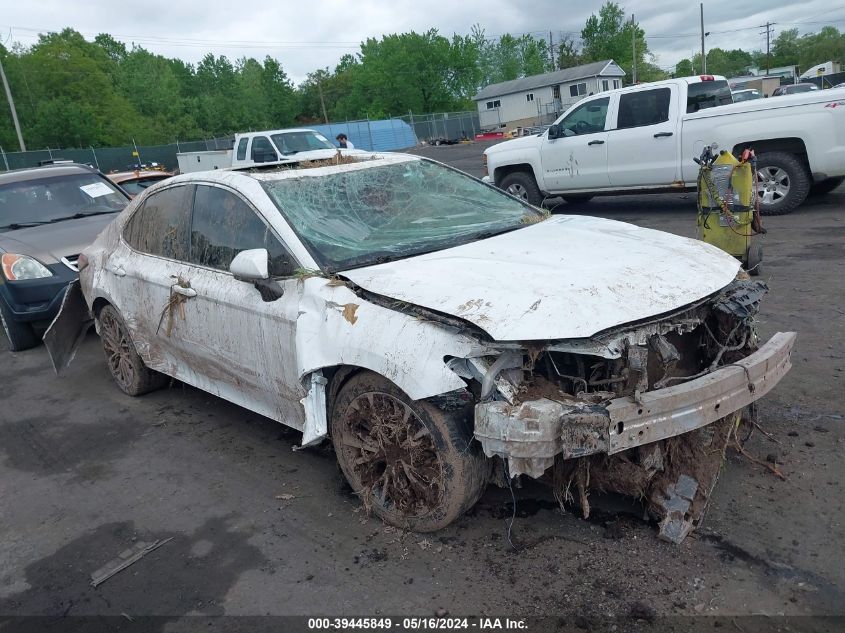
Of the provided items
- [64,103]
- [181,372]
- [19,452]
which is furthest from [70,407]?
[64,103]

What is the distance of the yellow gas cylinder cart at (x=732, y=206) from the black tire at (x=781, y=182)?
8.83ft

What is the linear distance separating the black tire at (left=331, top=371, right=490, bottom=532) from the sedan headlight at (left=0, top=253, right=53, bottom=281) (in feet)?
16.3

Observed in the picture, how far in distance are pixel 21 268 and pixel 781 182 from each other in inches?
376

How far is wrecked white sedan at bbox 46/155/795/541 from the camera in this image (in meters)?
2.80

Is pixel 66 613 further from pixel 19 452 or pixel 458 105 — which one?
pixel 458 105

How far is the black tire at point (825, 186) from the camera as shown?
10219mm

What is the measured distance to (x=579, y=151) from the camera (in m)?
10.8

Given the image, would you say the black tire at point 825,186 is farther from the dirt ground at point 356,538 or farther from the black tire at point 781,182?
the dirt ground at point 356,538

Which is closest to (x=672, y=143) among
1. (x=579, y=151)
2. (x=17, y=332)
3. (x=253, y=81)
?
(x=579, y=151)

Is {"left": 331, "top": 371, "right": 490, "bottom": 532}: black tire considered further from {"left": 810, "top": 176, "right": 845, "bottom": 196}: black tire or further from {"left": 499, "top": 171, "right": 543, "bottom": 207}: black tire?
{"left": 810, "top": 176, "right": 845, "bottom": 196}: black tire

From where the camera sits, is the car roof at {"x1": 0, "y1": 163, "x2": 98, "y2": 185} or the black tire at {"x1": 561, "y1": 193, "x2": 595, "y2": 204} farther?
the black tire at {"x1": 561, "y1": 193, "x2": 595, "y2": 204}

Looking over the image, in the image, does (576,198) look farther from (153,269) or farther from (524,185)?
(153,269)

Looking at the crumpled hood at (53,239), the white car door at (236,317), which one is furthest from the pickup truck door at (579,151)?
the white car door at (236,317)

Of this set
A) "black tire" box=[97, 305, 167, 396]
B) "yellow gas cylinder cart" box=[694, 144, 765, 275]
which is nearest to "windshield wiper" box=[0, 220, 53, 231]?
A: "black tire" box=[97, 305, 167, 396]
